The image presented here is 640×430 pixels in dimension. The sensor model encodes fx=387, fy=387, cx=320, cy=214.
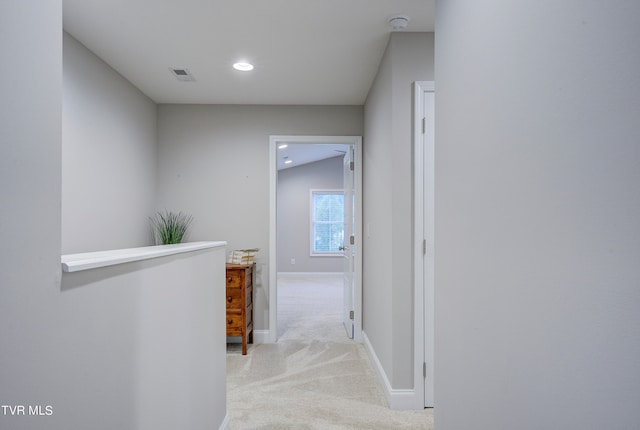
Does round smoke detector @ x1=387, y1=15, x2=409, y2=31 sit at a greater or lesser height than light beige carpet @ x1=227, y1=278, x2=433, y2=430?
greater

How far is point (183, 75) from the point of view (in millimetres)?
3223

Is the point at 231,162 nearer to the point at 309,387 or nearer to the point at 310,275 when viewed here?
the point at 309,387

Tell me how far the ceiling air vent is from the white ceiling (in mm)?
56

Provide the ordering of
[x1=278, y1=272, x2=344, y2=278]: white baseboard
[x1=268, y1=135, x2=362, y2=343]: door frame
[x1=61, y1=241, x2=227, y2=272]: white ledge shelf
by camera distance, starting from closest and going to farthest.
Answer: [x1=61, y1=241, x2=227, y2=272]: white ledge shelf, [x1=268, y1=135, x2=362, y2=343]: door frame, [x1=278, y1=272, x2=344, y2=278]: white baseboard

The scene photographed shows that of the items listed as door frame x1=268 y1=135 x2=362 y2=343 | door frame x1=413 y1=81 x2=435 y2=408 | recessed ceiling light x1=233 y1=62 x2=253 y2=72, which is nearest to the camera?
door frame x1=413 y1=81 x2=435 y2=408

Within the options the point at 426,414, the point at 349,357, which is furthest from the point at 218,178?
the point at 426,414

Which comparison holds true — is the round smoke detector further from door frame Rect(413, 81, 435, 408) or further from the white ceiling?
door frame Rect(413, 81, 435, 408)

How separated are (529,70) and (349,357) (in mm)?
3126

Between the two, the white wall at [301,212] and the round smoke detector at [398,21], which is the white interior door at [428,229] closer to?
the round smoke detector at [398,21]

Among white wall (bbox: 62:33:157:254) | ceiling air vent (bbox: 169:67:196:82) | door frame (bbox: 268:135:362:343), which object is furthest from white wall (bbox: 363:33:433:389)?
white wall (bbox: 62:33:157:254)

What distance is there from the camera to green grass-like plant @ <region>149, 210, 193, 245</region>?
379cm

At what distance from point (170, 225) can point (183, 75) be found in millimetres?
1480

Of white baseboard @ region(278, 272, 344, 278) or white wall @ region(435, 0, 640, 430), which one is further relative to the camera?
white baseboard @ region(278, 272, 344, 278)

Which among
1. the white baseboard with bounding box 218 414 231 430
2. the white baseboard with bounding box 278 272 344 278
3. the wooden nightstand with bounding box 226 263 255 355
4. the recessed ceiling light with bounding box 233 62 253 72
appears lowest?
the white baseboard with bounding box 278 272 344 278
